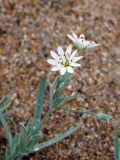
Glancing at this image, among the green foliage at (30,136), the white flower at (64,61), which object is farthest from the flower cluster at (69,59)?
the green foliage at (30,136)

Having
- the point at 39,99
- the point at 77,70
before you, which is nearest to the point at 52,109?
the point at 39,99

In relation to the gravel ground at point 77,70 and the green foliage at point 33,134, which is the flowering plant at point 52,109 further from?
the gravel ground at point 77,70

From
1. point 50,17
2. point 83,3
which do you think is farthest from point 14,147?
point 83,3

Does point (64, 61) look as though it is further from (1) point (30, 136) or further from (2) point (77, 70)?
(2) point (77, 70)

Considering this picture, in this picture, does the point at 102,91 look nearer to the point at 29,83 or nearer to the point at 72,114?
the point at 72,114

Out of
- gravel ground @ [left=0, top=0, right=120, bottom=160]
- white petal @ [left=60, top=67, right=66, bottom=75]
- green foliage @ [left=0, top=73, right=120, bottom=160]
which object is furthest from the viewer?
gravel ground @ [left=0, top=0, right=120, bottom=160]

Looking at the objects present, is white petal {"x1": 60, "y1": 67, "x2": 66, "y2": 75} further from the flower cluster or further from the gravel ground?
the gravel ground

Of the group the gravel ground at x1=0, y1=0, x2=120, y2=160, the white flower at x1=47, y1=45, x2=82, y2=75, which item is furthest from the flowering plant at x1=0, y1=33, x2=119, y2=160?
the gravel ground at x1=0, y1=0, x2=120, y2=160
